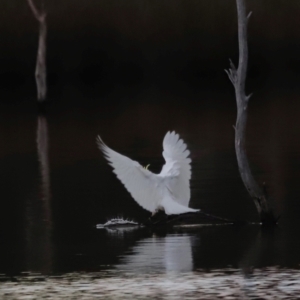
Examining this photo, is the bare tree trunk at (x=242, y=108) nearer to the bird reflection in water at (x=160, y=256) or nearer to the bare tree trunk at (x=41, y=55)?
the bird reflection in water at (x=160, y=256)

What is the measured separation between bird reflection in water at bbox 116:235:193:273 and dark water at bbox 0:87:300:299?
0.01 m

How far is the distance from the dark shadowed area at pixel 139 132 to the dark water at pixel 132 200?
0.09 feet

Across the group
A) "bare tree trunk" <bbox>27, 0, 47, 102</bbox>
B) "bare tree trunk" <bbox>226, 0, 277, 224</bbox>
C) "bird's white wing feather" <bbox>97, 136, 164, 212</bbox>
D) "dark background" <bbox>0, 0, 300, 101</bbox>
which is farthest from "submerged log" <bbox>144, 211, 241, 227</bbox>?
"dark background" <bbox>0, 0, 300, 101</bbox>

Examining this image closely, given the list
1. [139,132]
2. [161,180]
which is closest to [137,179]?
[161,180]

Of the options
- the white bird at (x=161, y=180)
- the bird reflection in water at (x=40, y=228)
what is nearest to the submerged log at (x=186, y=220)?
the white bird at (x=161, y=180)

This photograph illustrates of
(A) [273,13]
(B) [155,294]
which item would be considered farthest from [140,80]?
(B) [155,294]

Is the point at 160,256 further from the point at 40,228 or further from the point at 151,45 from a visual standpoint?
the point at 151,45

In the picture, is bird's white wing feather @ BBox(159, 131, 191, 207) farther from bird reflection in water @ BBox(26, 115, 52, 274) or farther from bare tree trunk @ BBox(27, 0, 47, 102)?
bare tree trunk @ BBox(27, 0, 47, 102)

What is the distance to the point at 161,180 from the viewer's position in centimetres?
1382

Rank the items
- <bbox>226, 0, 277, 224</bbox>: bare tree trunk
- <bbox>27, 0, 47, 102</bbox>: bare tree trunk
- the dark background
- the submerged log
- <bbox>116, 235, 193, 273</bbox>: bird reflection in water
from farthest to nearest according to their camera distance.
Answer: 1. the dark background
2. <bbox>27, 0, 47, 102</bbox>: bare tree trunk
3. the submerged log
4. <bbox>226, 0, 277, 224</bbox>: bare tree trunk
5. <bbox>116, 235, 193, 273</bbox>: bird reflection in water

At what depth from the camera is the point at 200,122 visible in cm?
2833

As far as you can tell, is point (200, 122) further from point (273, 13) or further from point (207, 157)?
point (273, 13)

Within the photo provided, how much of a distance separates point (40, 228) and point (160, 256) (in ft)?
7.99

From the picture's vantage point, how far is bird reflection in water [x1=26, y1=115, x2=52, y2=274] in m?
12.5
